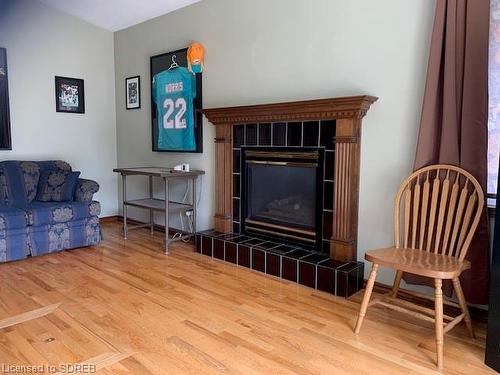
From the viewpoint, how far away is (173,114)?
422 cm

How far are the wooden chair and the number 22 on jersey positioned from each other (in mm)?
2399

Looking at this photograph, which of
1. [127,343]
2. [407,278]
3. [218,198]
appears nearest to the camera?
[127,343]

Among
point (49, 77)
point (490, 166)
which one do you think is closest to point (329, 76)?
point (490, 166)

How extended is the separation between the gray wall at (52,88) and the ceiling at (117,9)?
14 cm

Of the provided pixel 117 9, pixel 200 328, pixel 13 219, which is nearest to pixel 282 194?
Answer: pixel 200 328

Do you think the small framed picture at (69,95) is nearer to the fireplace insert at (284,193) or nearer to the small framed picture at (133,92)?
the small framed picture at (133,92)

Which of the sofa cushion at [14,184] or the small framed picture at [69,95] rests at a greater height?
the small framed picture at [69,95]

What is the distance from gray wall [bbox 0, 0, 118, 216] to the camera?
4.24 m

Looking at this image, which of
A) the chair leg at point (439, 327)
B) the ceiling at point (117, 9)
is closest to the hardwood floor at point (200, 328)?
the chair leg at point (439, 327)

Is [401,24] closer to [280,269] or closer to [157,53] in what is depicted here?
[280,269]

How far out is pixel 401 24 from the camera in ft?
8.45

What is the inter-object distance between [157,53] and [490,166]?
341 cm

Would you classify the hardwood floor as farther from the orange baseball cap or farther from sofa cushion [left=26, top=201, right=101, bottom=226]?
the orange baseball cap

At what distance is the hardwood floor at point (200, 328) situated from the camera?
189cm
